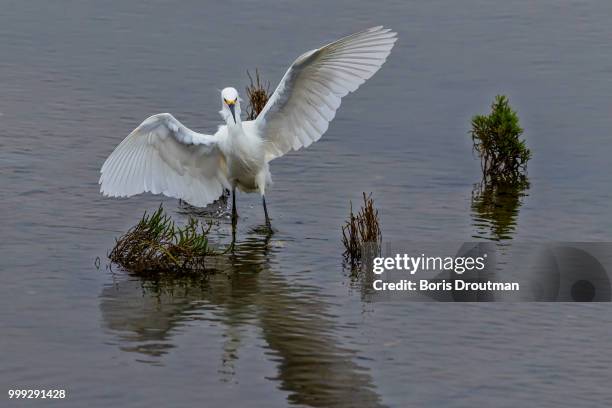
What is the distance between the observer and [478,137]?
16828 millimetres

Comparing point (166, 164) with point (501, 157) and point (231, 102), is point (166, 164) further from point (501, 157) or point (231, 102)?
point (501, 157)

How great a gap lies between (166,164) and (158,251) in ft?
6.51

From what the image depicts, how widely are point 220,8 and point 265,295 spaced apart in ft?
40.4

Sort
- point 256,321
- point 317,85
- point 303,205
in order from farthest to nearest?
point 303,205 → point 317,85 → point 256,321

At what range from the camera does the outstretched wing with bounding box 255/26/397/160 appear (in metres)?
13.7

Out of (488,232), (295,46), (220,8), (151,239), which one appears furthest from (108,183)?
(220,8)

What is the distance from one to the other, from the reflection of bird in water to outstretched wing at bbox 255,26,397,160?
1.60m

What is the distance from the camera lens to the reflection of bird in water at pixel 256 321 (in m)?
10.5

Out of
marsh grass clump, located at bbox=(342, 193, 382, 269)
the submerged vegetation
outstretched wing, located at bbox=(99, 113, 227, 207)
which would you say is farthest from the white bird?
the submerged vegetation

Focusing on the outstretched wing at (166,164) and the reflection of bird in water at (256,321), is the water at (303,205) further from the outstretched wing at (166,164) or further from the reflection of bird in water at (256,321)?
the outstretched wing at (166,164)

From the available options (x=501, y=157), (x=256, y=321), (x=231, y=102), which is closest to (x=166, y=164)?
(x=231, y=102)

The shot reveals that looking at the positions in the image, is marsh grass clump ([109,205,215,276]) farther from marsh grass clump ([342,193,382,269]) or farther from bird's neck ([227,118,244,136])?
bird's neck ([227,118,244,136])

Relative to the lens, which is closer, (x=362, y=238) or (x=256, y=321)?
(x=256, y=321)

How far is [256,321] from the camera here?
11.9 metres
